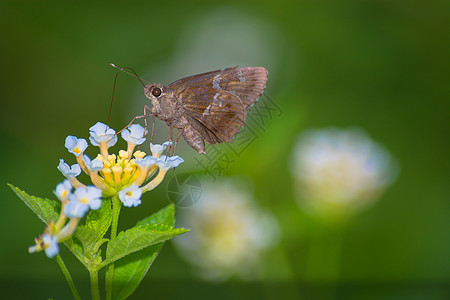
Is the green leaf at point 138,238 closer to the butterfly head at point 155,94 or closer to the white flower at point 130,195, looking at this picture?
the white flower at point 130,195

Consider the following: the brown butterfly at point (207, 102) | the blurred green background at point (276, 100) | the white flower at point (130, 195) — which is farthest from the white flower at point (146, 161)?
the blurred green background at point (276, 100)

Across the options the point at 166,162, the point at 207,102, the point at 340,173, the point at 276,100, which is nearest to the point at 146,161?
the point at 166,162

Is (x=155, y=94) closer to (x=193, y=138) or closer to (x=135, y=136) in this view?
(x=193, y=138)

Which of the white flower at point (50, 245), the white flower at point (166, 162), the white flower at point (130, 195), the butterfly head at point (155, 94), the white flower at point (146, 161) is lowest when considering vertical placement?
the white flower at point (50, 245)

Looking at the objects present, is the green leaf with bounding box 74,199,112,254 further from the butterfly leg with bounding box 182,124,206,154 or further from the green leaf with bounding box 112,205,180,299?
the butterfly leg with bounding box 182,124,206,154

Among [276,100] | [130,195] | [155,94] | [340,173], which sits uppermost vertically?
[276,100]

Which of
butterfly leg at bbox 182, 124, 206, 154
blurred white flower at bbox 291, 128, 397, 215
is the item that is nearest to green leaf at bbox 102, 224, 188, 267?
butterfly leg at bbox 182, 124, 206, 154
